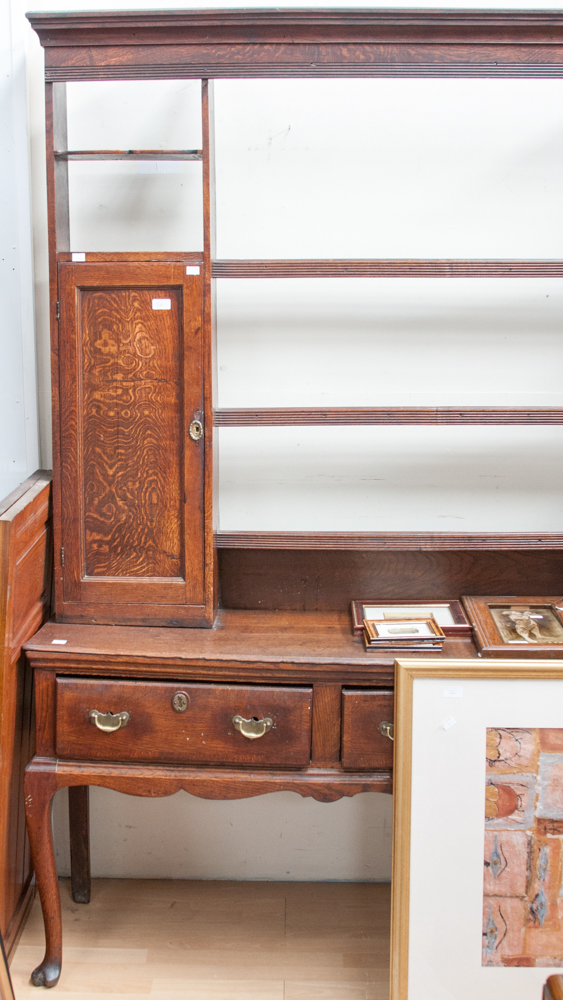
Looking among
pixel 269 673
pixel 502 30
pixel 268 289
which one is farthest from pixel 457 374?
pixel 269 673

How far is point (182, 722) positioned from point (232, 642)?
0.23 m

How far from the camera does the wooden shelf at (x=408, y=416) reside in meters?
1.81

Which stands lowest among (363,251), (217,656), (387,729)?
(387,729)

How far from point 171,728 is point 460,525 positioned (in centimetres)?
101

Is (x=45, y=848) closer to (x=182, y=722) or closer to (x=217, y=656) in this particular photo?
(x=182, y=722)

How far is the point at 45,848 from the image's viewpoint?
1.77m

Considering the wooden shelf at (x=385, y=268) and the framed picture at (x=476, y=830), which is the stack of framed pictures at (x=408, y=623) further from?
the wooden shelf at (x=385, y=268)

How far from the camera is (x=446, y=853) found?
1.69 meters

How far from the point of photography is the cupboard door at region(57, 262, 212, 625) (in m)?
1.79

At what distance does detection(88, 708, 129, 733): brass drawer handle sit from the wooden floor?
741 mm

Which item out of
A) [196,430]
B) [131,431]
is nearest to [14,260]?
[131,431]

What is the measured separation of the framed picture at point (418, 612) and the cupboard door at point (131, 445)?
44 centimetres

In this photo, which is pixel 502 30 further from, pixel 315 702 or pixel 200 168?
pixel 315 702

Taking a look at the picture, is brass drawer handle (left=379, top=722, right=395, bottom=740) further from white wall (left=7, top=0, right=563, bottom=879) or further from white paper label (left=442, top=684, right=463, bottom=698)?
white wall (left=7, top=0, right=563, bottom=879)
